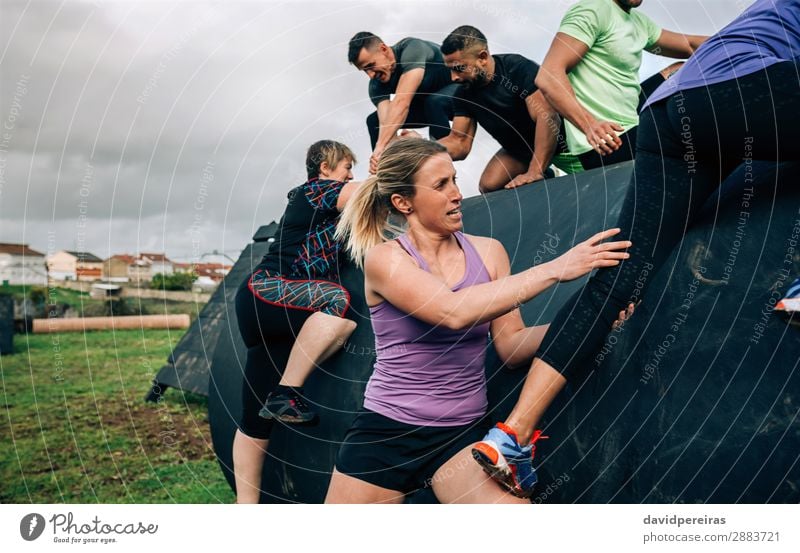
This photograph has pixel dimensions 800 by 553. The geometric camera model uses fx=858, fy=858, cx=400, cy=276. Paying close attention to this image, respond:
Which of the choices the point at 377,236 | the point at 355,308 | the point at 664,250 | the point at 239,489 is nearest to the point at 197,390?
the point at 239,489

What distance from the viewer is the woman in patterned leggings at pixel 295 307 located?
3.33m

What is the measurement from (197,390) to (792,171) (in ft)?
18.1

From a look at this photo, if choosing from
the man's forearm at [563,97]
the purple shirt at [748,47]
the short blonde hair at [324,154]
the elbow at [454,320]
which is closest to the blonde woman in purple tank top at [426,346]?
the elbow at [454,320]

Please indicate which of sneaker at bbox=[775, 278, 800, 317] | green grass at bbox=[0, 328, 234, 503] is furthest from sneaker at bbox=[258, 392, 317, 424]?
green grass at bbox=[0, 328, 234, 503]

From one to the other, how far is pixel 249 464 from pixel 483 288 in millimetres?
1726

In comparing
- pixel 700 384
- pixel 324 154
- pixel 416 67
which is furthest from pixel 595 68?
pixel 700 384

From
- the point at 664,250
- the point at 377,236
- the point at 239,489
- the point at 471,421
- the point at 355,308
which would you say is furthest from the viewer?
the point at 239,489

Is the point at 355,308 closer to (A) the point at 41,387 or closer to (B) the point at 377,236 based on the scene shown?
Result: (B) the point at 377,236

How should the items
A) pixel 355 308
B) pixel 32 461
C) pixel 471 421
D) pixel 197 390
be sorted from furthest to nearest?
pixel 197 390
pixel 32 461
pixel 355 308
pixel 471 421

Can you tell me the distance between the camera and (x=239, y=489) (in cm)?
372

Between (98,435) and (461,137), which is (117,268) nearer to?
(98,435)

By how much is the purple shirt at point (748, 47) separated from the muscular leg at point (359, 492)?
138cm

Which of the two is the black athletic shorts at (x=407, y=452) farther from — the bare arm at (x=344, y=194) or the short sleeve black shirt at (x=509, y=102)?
Result: the short sleeve black shirt at (x=509, y=102)

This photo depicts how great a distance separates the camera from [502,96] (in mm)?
4367
